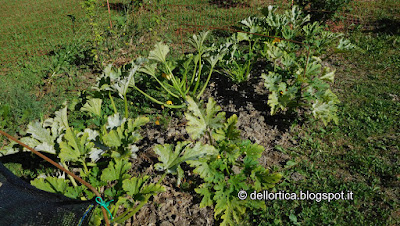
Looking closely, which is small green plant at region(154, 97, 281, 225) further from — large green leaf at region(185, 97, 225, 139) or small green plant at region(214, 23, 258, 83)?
small green plant at region(214, 23, 258, 83)

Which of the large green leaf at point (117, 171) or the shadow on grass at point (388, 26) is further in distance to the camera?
the shadow on grass at point (388, 26)

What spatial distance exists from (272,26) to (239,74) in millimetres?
1013

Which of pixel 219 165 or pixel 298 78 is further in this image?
pixel 298 78

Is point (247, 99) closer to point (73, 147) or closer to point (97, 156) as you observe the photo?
point (97, 156)

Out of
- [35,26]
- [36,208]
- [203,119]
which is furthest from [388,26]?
[35,26]

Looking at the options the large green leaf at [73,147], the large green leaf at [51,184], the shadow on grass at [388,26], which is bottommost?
the large green leaf at [51,184]

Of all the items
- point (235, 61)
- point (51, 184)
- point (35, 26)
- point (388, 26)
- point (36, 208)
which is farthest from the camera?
point (35, 26)

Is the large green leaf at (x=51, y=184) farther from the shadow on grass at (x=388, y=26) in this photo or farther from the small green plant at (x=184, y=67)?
the shadow on grass at (x=388, y=26)

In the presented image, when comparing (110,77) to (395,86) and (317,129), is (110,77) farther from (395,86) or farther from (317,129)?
(395,86)

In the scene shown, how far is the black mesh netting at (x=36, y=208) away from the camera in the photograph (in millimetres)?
1918

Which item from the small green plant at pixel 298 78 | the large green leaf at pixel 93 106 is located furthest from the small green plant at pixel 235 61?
the large green leaf at pixel 93 106

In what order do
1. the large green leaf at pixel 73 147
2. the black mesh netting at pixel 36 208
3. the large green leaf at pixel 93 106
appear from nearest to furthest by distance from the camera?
the black mesh netting at pixel 36 208 < the large green leaf at pixel 73 147 < the large green leaf at pixel 93 106

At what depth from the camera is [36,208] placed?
6.34 feet

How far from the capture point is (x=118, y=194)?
2.36 meters
